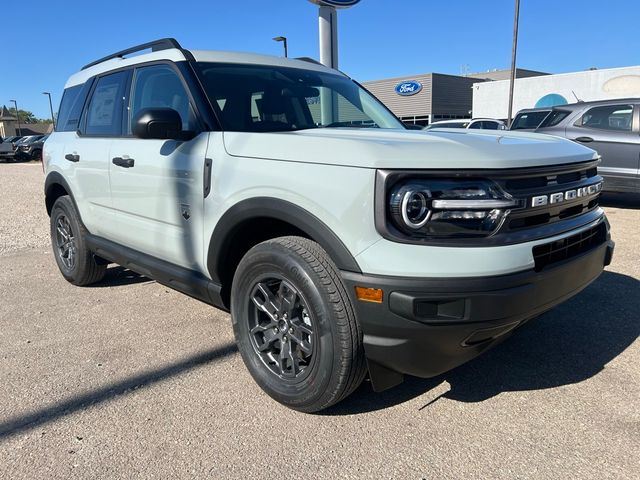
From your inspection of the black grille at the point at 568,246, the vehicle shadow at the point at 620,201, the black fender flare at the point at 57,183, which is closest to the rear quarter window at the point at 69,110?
the black fender flare at the point at 57,183

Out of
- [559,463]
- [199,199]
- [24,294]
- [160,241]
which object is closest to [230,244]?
[199,199]

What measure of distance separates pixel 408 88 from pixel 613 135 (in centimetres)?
3238

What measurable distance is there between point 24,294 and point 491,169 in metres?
4.44

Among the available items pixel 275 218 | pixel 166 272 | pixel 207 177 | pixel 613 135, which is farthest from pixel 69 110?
pixel 613 135

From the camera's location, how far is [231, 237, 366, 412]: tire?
2.31 meters

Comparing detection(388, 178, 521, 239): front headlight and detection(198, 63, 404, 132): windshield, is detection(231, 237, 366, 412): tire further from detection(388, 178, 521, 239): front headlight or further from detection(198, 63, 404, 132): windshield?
detection(198, 63, 404, 132): windshield

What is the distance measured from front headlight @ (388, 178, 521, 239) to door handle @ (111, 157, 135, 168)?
2.16m

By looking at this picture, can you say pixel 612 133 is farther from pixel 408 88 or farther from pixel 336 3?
pixel 408 88

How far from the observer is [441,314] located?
211 cm

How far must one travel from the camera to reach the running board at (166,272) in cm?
311

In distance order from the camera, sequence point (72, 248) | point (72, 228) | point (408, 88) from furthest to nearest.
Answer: point (408, 88) → point (72, 248) → point (72, 228)

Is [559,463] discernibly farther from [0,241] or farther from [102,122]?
[0,241]

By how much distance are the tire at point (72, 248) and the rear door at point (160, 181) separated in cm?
88

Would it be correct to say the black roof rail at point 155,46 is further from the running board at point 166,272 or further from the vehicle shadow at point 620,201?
the vehicle shadow at point 620,201
